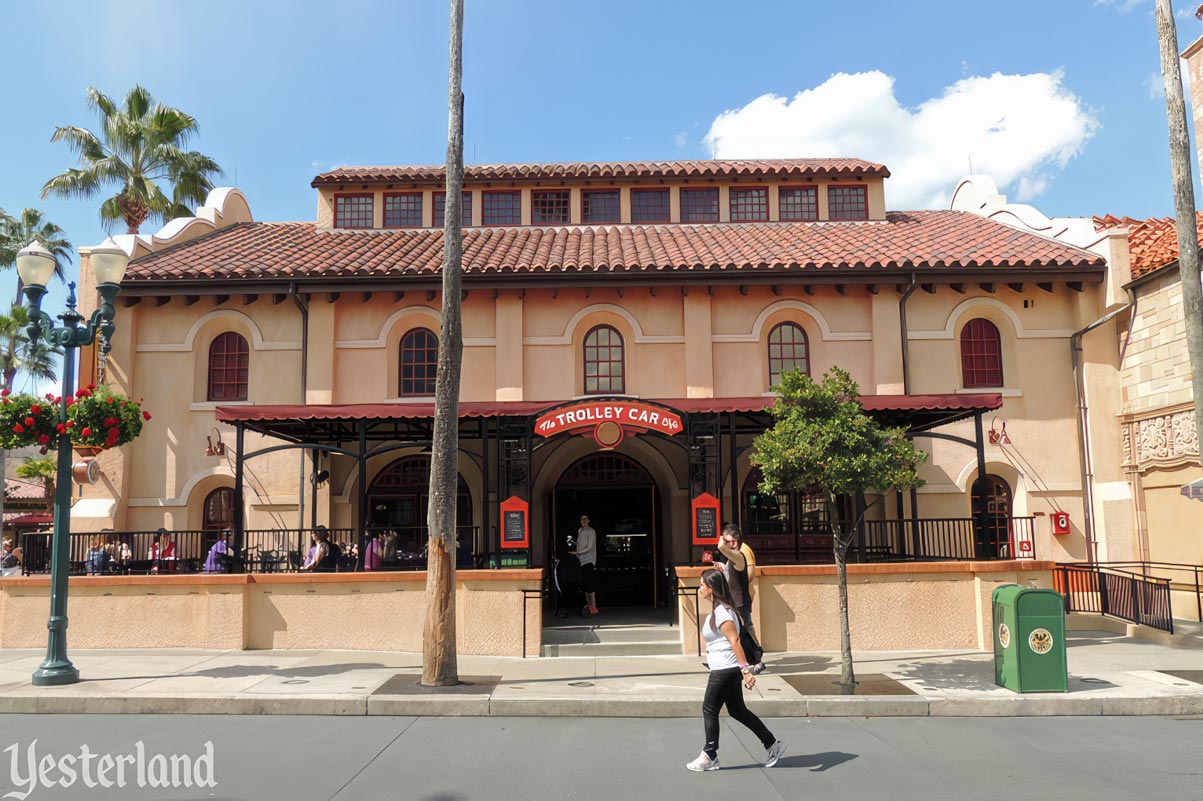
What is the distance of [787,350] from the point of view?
18.0 m

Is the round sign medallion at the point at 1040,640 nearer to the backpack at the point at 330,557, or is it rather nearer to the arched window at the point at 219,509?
the backpack at the point at 330,557

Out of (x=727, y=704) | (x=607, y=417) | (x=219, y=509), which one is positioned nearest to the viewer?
(x=727, y=704)

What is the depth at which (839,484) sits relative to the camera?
10.5m

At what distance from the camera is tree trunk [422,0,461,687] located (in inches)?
407

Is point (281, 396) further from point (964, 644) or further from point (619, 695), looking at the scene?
point (964, 644)

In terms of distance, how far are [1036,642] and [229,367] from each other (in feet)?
51.3

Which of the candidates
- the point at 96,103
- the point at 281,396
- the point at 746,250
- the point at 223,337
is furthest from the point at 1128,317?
the point at 96,103

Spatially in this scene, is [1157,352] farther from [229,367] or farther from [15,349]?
[15,349]

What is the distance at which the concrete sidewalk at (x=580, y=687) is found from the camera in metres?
9.35

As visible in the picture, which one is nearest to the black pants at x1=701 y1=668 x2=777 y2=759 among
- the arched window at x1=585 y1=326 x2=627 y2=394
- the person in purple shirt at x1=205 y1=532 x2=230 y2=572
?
the person in purple shirt at x1=205 y1=532 x2=230 y2=572

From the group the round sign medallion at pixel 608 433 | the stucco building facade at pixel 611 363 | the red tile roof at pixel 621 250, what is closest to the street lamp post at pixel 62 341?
the stucco building facade at pixel 611 363

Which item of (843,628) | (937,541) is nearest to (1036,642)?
(843,628)

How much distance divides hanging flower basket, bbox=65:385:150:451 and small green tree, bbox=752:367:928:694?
8.51 m

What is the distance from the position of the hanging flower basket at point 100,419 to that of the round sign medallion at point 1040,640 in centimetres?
1164
